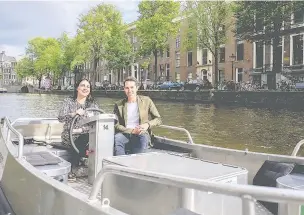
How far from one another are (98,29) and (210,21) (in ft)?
57.2

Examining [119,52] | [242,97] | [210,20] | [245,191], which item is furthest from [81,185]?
[119,52]

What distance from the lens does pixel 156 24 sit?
3769cm

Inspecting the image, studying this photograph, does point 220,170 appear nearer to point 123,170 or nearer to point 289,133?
point 123,170

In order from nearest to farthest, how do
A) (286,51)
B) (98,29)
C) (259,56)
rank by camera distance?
1. (286,51)
2. (259,56)
3. (98,29)

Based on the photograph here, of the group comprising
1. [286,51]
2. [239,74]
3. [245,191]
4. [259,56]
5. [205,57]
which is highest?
[205,57]

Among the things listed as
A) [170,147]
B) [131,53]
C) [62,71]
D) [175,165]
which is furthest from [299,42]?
[62,71]

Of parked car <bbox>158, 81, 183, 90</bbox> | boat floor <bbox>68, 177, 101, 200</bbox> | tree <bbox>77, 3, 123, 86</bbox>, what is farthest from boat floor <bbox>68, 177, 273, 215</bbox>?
tree <bbox>77, 3, 123, 86</bbox>

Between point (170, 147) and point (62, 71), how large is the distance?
203ft

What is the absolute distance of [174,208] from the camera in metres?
2.17

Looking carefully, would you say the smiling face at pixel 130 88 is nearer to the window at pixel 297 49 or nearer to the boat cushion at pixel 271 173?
the boat cushion at pixel 271 173

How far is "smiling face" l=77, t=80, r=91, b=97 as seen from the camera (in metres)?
4.62

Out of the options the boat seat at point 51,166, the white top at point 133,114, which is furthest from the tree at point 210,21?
the boat seat at point 51,166

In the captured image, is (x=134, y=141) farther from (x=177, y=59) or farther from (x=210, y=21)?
(x=177, y=59)

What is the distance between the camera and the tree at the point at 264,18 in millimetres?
26469
